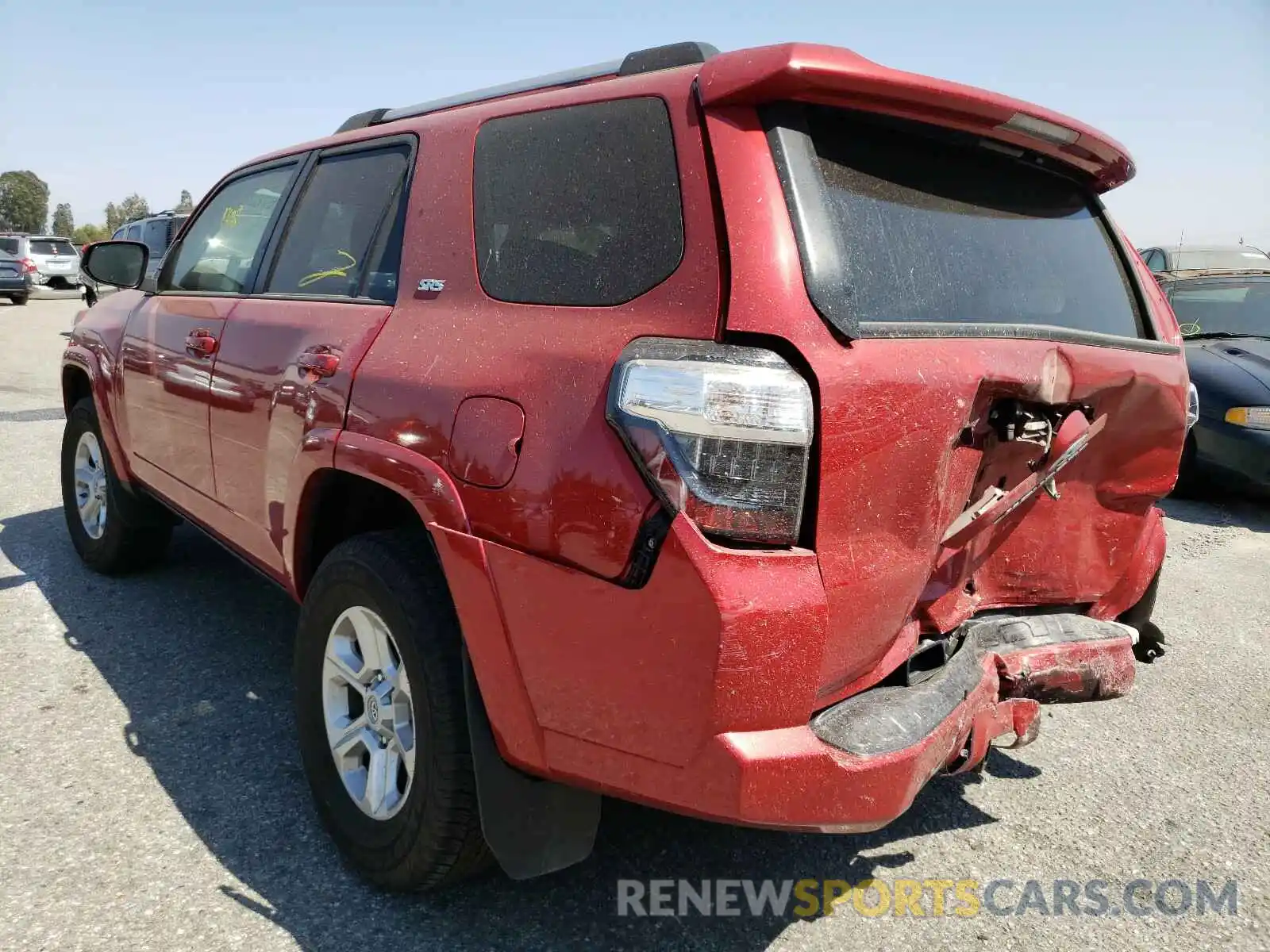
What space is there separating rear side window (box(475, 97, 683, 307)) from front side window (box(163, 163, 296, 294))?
4.50 feet

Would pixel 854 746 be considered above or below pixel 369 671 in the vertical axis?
above

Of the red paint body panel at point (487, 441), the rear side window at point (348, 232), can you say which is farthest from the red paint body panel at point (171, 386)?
the red paint body panel at point (487, 441)

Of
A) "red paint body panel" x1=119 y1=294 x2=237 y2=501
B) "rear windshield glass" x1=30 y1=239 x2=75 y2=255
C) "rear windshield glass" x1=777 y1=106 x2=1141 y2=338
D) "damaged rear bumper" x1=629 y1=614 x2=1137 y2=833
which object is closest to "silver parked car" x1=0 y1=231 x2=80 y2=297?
"rear windshield glass" x1=30 y1=239 x2=75 y2=255

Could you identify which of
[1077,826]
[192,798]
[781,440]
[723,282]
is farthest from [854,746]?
[192,798]

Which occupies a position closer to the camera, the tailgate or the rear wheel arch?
the tailgate

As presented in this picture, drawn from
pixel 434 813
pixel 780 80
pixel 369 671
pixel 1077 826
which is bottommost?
pixel 1077 826

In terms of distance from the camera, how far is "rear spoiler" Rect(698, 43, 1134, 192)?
5.90ft

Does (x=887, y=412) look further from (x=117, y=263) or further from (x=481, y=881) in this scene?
(x=117, y=263)

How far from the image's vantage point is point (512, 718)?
199 centimetres

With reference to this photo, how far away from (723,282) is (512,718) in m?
0.98

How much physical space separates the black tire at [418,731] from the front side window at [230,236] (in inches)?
56.7

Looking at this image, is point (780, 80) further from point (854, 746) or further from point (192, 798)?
point (192, 798)

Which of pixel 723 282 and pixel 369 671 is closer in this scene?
pixel 723 282

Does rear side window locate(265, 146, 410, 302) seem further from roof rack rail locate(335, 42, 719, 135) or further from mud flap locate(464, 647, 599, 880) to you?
mud flap locate(464, 647, 599, 880)
